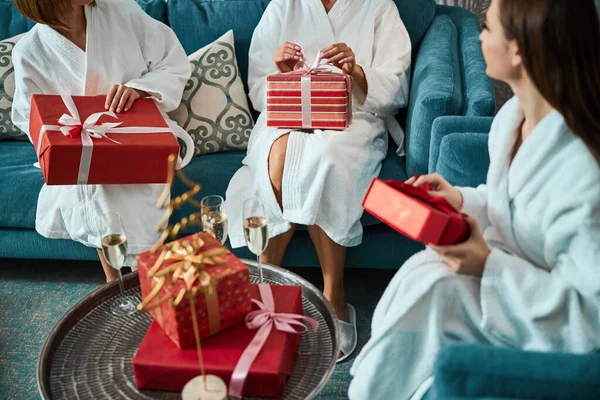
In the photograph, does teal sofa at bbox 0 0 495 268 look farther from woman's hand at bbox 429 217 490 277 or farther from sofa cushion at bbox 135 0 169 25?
woman's hand at bbox 429 217 490 277

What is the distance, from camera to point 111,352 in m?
1.30

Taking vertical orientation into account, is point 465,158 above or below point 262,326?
above

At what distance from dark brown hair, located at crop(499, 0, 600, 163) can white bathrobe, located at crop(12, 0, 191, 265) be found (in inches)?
51.5

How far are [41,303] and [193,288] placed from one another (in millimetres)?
1396

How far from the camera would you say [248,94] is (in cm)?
245

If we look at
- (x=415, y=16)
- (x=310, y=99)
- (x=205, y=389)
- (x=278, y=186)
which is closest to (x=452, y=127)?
(x=310, y=99)

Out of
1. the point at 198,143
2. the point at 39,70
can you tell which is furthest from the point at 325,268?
the point at 39,70

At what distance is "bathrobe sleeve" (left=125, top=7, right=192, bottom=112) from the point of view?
2203mm

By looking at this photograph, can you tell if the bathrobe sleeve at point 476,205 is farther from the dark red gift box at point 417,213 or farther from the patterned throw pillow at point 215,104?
the patterned throw pillow at point 215,104

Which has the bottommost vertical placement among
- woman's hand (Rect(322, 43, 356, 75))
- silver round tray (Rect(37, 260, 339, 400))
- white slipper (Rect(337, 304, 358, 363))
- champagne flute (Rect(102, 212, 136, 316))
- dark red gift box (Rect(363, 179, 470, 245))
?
white slipper (Rect(337, 304, 358, 363))

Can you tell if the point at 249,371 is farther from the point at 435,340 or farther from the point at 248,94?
the point at 248,94

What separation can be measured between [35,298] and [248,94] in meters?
1.13

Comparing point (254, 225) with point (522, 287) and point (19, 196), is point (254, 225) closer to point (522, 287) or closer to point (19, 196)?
point (522, 287)

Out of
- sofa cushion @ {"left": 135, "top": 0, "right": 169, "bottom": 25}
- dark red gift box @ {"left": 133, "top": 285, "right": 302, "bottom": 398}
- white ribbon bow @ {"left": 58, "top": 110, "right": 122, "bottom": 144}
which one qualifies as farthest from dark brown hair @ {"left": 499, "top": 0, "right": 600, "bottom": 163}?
sofa cushion @ {"left": 135, "top": 0, "right": 169, "bottom": 25}
